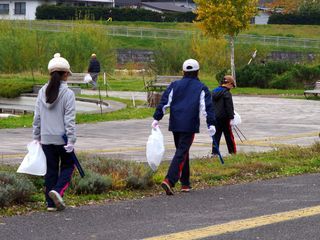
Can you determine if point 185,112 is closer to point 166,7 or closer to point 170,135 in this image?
point 170,135

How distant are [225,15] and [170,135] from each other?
22734mm

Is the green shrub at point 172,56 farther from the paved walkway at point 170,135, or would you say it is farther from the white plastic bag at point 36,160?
the white plastic bag at point 36,160

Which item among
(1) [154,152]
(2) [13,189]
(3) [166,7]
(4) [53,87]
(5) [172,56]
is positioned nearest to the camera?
(4) [53,87]

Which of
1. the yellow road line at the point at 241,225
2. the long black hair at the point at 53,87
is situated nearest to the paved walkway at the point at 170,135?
the long black hair at the point at 53,87

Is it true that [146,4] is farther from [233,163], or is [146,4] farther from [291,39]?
[233,163]

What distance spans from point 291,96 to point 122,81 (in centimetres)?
1199

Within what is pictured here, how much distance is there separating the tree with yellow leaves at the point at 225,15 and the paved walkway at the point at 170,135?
1337 centimetres

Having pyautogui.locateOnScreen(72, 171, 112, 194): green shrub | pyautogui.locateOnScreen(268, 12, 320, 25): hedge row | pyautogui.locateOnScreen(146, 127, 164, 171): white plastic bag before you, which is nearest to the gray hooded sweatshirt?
pyautogui.locateOnScreen(72, 171, 112, 194): green shrub

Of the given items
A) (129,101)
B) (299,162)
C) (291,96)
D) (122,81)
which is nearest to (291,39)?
(122,81)

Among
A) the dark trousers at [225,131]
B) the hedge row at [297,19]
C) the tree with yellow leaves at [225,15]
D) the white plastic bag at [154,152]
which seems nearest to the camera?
the white plastic bag at [154,152]

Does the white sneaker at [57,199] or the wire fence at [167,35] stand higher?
the white sneaker at [57,199]

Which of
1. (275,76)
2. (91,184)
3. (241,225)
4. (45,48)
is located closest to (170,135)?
(91,184)

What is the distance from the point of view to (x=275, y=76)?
43.1m

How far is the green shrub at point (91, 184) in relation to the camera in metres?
11.3
